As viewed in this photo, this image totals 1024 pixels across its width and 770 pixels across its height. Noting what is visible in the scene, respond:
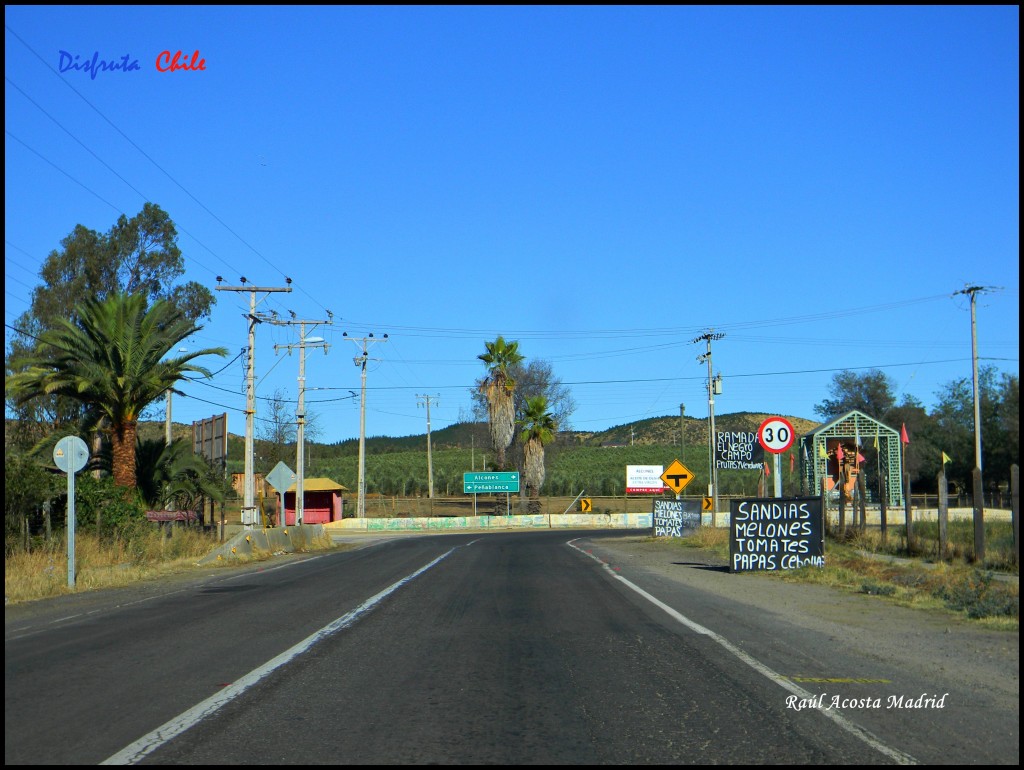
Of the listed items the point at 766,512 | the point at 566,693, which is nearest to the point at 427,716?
the point at 566,693

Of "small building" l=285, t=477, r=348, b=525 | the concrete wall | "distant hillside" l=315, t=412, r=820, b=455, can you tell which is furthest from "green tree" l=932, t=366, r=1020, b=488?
"distant hillside" l=315, t=412, r=820, b=455

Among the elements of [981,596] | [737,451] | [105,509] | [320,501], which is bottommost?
[320,501]

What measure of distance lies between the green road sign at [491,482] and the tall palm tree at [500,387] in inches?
103

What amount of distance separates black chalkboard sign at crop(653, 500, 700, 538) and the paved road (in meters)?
24.9

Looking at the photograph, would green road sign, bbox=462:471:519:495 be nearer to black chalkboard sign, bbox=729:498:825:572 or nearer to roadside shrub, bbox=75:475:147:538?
roadside shrub, bbox=75:475:147:538

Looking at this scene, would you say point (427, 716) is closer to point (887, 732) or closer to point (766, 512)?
point (887, 732)

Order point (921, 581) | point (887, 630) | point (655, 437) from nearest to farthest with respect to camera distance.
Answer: point (887, 630)
point (921, 581)
point (655, 437)

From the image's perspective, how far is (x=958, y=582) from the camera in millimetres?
15914

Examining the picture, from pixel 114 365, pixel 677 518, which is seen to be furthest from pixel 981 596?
Answer: pixel 677 518

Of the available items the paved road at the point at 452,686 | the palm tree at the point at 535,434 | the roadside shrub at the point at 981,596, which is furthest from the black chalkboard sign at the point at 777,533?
the palm tree at the point at 535,434

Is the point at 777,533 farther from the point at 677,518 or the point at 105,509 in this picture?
the point at 677,518

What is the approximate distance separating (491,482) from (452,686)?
6044cm

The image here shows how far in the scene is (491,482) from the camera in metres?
68.7

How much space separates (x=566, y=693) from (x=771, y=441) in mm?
13994
